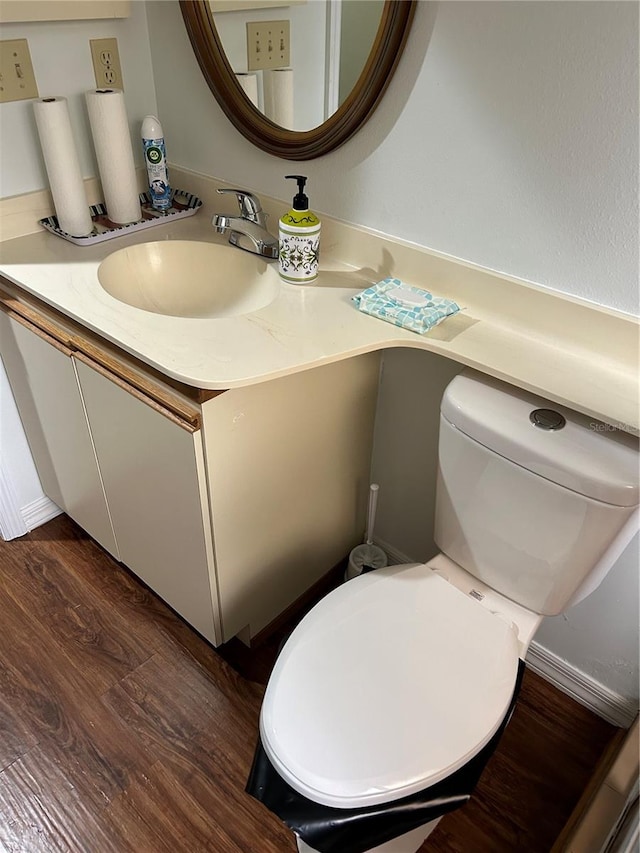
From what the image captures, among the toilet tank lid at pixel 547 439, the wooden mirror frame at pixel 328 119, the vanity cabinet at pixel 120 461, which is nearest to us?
the toilet tank lid at pixel 547 439

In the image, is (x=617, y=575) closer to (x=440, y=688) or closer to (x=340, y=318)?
(x=440, y=688)

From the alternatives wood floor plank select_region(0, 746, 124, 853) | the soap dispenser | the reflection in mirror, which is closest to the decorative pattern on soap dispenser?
the soap dispenser

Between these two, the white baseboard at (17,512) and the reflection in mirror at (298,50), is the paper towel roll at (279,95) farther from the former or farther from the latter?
the white baseboard at (17,512)

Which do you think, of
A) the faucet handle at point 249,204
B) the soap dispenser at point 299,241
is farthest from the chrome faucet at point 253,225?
the soap dispenser at point 299,241

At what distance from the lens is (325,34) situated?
3.77ft

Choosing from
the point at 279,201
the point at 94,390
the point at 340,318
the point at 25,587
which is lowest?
the point at 25,587

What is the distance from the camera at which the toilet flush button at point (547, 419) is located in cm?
99

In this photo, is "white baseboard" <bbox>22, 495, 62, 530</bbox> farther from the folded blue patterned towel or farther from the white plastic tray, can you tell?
the folded blue patterned towel

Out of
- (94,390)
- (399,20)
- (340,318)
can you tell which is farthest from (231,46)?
(94,390)

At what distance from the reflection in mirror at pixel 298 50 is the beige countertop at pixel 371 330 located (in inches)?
9.3

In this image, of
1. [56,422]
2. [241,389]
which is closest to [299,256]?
[241,389]

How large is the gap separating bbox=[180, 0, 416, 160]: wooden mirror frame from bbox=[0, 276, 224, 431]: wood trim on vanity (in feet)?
1.79

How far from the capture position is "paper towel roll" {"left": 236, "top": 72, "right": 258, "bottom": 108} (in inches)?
51.4

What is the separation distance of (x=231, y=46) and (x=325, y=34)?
0.85ft
